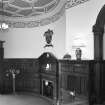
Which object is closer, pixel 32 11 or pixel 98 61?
pixel 98 61

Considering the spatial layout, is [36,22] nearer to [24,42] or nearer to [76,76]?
[24,42]

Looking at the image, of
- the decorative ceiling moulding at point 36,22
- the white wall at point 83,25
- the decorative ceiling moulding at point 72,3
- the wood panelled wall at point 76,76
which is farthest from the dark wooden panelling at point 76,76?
the decorative ceiling moulding at point 36,22

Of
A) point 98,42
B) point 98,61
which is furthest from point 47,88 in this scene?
point 98,42

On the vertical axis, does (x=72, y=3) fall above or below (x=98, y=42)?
above

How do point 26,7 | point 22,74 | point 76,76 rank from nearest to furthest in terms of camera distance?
1. point 76,76
2. point 26,7
3. point 22,74

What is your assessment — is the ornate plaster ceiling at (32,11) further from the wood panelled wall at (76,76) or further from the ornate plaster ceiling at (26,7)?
the wood panelled wall at (76,76)

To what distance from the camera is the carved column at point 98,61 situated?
360 cm

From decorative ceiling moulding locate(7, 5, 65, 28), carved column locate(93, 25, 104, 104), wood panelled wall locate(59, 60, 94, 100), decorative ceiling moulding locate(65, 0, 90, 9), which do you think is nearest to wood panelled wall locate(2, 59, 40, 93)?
decorative ceiling moulding locate(7, 5, 65, 28)

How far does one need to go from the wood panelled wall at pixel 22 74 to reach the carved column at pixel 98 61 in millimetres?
3737

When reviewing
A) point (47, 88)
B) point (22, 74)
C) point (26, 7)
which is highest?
point (26, 7)

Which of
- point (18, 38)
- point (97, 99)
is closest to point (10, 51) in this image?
point (18, 38)

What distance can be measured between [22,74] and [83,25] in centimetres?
419

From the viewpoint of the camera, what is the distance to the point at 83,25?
4.04 meters

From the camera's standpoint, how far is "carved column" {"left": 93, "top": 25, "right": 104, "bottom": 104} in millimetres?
3598
